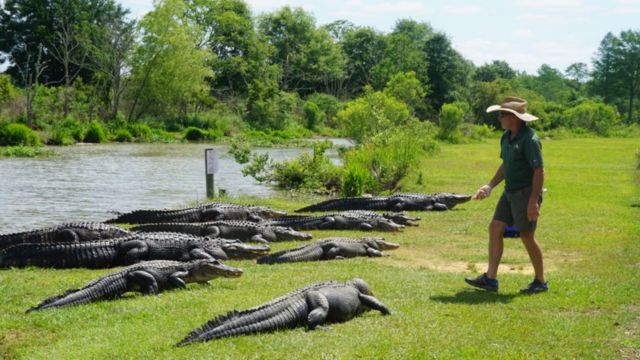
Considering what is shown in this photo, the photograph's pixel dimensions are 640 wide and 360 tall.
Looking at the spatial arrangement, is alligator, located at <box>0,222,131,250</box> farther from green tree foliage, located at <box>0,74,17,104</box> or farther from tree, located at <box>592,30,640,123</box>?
tree, located at <box>592,30,640,123</box>

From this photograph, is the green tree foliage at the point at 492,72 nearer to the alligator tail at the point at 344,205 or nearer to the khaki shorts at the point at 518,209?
the alligator tail at the point at 344,205

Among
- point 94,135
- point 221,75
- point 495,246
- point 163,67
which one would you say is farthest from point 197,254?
point 221,75

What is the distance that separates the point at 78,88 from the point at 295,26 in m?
34.8

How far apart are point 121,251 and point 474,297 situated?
16.2 ft

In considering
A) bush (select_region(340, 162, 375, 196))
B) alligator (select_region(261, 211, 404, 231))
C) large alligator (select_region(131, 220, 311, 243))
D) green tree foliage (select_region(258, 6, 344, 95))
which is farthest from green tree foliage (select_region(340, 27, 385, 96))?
large alligator (select_region(131, 220, 311, 243))

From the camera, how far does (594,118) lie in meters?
69.1

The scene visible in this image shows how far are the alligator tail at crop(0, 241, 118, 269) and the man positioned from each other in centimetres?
496

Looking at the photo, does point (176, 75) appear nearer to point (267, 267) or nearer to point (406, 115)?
point (406, 115)

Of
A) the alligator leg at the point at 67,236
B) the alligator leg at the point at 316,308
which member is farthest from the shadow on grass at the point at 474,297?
the alligator leg at the point at 67,236

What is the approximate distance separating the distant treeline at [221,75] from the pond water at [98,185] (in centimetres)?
618

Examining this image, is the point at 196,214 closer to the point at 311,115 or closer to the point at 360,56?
the point at 311,115

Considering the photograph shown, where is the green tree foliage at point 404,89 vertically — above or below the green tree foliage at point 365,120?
above

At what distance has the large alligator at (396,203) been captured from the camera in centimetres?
1592

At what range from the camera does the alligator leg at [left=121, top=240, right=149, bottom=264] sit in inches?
381
